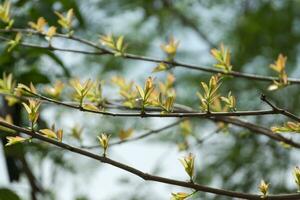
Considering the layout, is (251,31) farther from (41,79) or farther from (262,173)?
(41,79)

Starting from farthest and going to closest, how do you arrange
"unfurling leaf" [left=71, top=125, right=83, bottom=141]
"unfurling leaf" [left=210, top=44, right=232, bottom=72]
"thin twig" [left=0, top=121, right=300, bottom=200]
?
1. "unfurling leaf" [left=71, top=125, right=83, bottom=141]
2. "unfurling leaf" [left=210, top=44, right=232, bottom=72]
3. "thin twig" [left=0, top=121, right=300, bottom=200]

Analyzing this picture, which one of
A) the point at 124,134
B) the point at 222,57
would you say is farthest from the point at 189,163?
the point at 124,134

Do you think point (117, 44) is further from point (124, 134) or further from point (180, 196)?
point (180, 196)

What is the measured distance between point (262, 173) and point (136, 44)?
773mm

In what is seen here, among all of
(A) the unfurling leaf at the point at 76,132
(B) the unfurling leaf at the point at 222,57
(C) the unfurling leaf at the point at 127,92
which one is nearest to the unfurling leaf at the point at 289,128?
(B) the unfurling leaf at the point at 222,57

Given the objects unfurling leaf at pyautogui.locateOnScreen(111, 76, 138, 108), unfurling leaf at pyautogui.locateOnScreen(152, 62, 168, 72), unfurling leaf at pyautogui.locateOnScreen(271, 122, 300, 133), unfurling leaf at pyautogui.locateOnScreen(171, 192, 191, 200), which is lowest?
unfurling leaf at pyautogui.locateOnScreen(171, 192, 191, 200)

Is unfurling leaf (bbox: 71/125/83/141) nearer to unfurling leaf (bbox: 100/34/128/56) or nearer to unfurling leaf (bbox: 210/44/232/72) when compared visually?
unfurling leaf (bbox: 100/34/128/56)

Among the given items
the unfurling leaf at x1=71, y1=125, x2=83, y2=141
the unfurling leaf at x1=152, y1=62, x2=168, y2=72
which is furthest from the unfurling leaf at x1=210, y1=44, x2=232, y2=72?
the unfurling leaf at x1=71, y1=125, x2=83, y2=141

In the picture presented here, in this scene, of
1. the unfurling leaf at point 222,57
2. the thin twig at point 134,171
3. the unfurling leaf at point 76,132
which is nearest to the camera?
the thin twig at point 134,171

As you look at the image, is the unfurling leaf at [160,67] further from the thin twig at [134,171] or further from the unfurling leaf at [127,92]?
the thin twig at [134,171]

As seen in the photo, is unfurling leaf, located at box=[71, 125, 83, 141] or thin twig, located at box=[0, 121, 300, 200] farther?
unfurling leaf, located at box=[71, 125, 83, 141]

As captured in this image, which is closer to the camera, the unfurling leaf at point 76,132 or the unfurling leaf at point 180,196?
the unfurling leaf at point 180,196

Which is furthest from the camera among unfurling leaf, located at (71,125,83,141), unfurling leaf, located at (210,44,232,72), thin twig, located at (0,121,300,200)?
unfurling leaf, located at (71,125,83,141)

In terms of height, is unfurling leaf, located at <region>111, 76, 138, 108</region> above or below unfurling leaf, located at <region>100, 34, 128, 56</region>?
below
